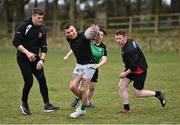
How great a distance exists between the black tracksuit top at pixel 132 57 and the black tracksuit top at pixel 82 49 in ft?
2.18

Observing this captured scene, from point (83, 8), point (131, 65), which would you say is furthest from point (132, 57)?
point (83, 8)

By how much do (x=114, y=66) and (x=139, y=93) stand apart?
42.1 ft

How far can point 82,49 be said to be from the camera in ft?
32.2

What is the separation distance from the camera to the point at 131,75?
34.0 feet

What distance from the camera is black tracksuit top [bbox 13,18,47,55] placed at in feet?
32.9

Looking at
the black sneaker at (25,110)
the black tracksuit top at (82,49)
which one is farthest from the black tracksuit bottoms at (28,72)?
the black tracksuit top at (82,49)

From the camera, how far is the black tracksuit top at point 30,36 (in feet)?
32.9

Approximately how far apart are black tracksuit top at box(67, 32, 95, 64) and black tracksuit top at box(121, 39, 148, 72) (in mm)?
663

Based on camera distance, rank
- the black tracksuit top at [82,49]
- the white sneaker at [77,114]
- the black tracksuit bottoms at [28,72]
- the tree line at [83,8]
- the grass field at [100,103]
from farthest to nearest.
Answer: the tree line at [83,8]
the black tracksuit bottoms at [28,72]
the black tracksuit top at [82,49]
the white sneaker at [77,114]
the grass field at [100,103]

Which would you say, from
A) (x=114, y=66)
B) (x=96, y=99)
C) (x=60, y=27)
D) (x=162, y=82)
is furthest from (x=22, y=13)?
(x=96, y=99)

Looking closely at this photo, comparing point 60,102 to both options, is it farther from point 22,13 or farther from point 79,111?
point 22,13

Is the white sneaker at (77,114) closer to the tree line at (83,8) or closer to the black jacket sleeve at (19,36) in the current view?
the black jacket sleeve at (19,36)

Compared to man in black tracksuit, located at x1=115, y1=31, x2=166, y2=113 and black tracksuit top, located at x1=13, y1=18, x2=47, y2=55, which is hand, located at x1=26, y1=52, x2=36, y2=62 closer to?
black tracksuit top, located at x1=13, y1=18, x2=47, y2=55

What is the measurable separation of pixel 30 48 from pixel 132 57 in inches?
77.6
